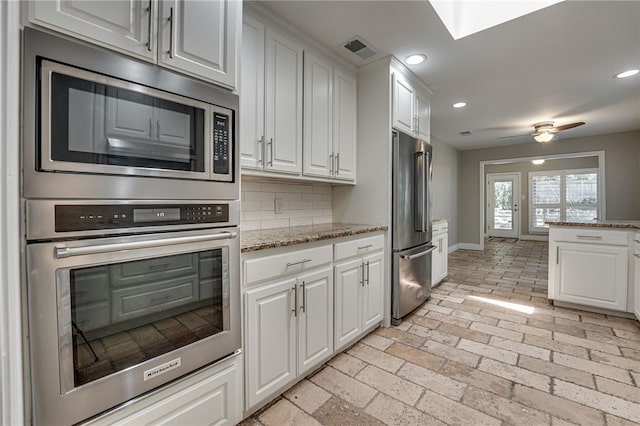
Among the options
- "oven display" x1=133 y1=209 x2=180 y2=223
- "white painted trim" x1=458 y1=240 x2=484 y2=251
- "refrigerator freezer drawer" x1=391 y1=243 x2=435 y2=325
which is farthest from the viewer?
"white painted trim" x1=458 y1=240 x2=484 y2=251

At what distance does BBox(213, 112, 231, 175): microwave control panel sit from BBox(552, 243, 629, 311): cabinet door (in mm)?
3478

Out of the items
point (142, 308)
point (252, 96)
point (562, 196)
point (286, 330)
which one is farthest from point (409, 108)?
point (562, 196)

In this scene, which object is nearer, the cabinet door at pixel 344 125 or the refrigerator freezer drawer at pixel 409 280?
the cabinet door at pixel 344 125

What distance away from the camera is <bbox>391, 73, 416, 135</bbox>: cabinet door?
8.46ft

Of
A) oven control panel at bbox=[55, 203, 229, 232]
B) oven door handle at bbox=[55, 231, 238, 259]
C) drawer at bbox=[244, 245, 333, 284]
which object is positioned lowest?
drawer at bbox=[244, 245, 333, 284]

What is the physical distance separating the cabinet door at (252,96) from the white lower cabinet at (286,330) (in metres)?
0.81

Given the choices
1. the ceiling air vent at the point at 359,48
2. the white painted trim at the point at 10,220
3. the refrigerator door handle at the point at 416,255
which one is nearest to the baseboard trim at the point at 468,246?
the refrigerator door handle at the point at 416,255

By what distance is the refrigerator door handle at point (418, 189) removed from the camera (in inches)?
108

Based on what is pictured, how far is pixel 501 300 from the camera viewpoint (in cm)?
327

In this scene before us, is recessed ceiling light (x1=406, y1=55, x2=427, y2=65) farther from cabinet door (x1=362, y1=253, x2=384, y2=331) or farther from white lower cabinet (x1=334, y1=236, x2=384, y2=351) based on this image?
cabinet door (x1=362, y1=253, x2=384, y2=331)

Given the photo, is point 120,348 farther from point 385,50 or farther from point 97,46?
point 385,50

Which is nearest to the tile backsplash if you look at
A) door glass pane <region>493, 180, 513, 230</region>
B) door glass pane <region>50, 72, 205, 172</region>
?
door glass pane <region>50, 72, 205, 172</region>

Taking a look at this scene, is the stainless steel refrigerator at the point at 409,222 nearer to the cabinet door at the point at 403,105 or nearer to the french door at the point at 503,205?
the cabinet door at the point at 403,105

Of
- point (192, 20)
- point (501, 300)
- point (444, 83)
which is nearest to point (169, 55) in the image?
point (192, 20)
